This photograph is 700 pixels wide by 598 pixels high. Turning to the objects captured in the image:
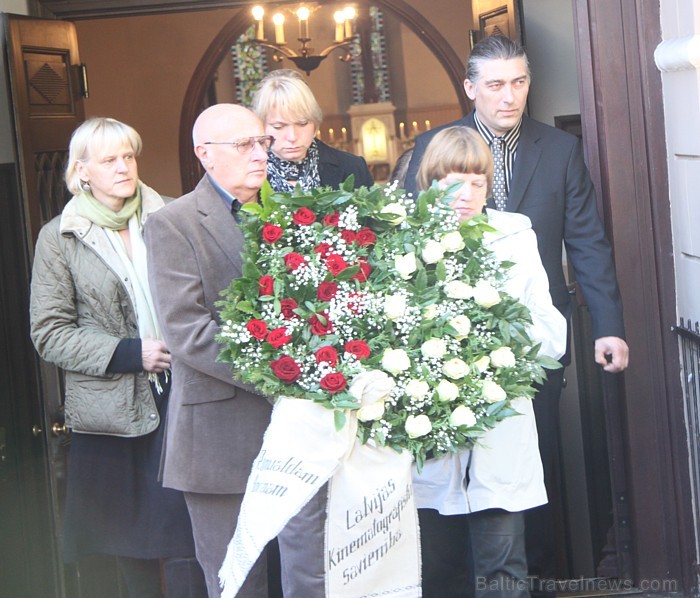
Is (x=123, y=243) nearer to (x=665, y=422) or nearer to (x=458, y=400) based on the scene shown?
(x=458, y=400)

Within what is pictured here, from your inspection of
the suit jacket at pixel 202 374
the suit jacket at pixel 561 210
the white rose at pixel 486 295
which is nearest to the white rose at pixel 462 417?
the white rose at pixel 486 295

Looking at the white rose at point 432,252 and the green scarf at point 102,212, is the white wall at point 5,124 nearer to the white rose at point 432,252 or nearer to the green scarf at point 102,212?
the green scarf at point 102,212

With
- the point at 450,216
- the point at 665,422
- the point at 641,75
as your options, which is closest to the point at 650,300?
the point at 665,422

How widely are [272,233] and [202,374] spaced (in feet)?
1.72

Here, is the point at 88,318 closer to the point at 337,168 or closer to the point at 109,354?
the point at 109,354

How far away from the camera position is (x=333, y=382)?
255 cm

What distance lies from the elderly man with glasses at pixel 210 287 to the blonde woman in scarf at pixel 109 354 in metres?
0.48

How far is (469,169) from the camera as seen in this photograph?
10.1ft

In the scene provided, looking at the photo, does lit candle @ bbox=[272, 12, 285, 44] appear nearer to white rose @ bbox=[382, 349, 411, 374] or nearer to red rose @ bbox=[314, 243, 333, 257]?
red rose @ bbox=[314, 243, 333, 257]

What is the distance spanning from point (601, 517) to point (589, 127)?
2.28 m

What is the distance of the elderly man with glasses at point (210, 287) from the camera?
2.93 meters

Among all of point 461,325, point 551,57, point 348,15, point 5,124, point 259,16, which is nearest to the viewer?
point 461,325

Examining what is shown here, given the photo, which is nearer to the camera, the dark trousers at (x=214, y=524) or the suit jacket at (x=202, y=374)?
the suit jacket at (x=202, y=374)

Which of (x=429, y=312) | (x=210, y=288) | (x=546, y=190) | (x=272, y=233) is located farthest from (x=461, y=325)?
(x=546, y=190)
